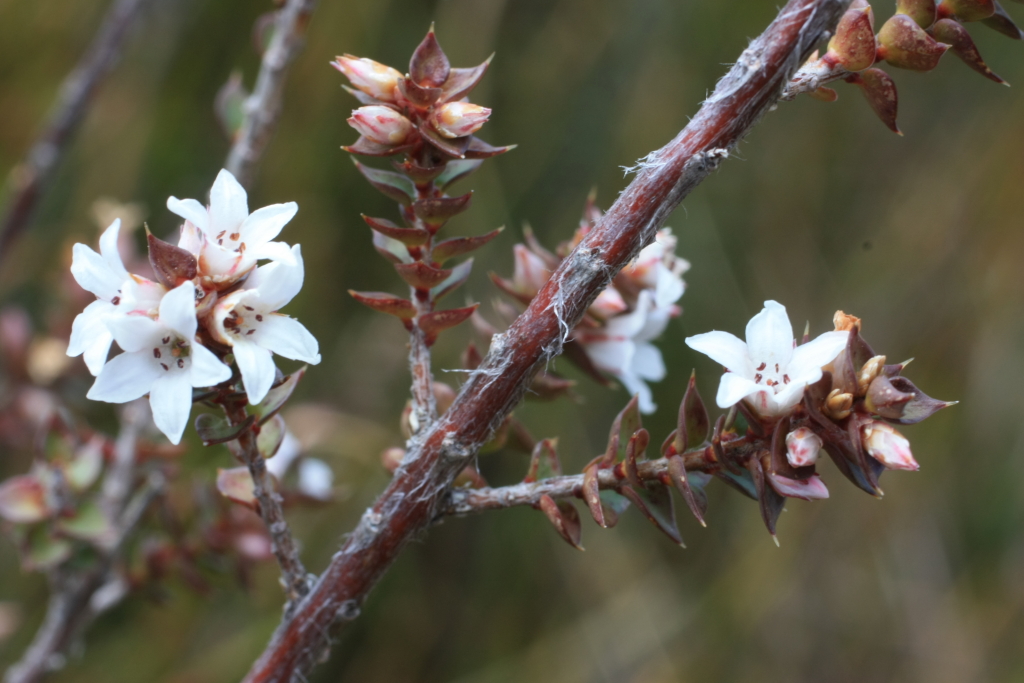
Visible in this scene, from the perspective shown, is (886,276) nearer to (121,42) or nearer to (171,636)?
(121,42)

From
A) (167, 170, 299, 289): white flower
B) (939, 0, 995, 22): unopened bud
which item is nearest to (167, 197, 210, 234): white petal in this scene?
(167, 170, 299, 289): white flower

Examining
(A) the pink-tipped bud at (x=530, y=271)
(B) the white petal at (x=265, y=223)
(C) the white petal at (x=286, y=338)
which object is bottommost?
(A) the pink-tipped bud at (x=530, y=271)

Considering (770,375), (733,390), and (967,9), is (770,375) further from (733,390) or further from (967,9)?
(967,9)

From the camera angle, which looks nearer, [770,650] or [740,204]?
[770,650]

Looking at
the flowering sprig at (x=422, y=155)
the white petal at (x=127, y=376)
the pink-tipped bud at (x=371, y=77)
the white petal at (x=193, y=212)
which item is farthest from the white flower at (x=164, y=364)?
the pink-tipped bud at (x=371, y=77)

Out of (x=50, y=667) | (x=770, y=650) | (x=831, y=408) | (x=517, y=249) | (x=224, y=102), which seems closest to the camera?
(x=831, y=408)

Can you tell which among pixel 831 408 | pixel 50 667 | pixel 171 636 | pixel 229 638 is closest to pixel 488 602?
pixel 229 638

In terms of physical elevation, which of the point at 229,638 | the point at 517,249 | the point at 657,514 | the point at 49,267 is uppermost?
the point at 517,249

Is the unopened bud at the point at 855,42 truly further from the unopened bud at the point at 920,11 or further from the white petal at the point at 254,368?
the white petal at the point at 254,368
